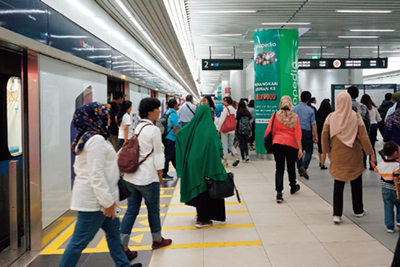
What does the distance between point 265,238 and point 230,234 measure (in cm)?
41

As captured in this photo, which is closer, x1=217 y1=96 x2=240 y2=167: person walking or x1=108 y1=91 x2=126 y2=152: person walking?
x1=108 y1=91 x2=126 y2=152: person walking

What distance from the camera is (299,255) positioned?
3.44 metres

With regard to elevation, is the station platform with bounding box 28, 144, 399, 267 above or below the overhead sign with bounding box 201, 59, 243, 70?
below

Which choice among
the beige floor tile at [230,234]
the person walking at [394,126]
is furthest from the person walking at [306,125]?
the beige floor tile at [230,234]

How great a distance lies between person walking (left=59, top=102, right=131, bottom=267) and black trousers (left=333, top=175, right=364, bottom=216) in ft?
9.37

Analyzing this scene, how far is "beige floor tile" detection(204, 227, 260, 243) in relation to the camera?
3953mm

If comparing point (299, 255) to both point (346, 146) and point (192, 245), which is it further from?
point (346, 146)

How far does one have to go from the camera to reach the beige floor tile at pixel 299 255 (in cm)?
325

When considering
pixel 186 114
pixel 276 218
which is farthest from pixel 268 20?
pixel 276 218

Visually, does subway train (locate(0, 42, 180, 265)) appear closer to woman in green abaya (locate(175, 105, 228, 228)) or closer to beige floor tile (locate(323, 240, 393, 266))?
woman in green abaya (locate(175, 105, 228, 228))

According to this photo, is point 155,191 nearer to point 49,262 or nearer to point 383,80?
point 49,262

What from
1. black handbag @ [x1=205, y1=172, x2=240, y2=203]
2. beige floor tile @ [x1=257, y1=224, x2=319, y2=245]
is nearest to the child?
beige floor tile @ [x1=257, y1=224, x2=319, y2=245]

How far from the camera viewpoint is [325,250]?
354 cm

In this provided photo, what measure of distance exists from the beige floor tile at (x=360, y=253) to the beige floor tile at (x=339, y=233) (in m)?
0.12
